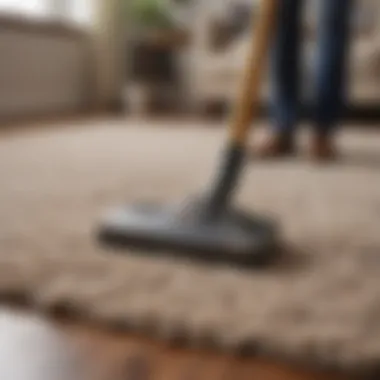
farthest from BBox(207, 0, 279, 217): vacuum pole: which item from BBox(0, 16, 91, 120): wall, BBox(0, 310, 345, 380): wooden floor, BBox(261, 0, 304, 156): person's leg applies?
BBox(0, 16, 91, 120): wall

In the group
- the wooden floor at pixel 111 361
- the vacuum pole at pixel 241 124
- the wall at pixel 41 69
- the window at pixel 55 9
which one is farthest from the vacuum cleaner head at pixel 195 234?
the window at pixel 55 9

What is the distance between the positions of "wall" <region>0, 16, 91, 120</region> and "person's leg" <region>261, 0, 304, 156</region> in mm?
1713

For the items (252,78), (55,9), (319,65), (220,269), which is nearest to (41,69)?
(55,9)

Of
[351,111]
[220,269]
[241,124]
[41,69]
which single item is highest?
[241,124]

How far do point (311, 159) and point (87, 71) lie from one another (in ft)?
8.37

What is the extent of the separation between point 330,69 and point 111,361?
5.06 ft

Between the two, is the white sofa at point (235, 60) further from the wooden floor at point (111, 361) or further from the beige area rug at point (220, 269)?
the wooden floor at point (111, 361)

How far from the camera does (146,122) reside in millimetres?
3471

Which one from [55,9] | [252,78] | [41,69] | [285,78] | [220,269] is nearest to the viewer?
[220,269]

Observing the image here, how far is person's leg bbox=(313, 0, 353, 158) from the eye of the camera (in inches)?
76.8

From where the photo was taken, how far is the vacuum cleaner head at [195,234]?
2.88 ft

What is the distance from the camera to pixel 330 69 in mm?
2012

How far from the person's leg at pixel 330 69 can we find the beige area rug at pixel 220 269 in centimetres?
26

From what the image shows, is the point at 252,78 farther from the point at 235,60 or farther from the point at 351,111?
the point at 351,111
